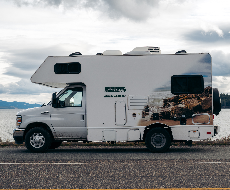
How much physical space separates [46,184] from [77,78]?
5.02m

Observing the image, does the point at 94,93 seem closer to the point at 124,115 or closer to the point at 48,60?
the point at 124,115

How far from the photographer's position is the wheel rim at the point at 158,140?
411 inches

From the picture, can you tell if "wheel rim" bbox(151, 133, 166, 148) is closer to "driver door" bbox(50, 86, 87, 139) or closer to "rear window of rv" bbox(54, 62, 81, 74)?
"driver door" bbox(50, 86, 87, 139)

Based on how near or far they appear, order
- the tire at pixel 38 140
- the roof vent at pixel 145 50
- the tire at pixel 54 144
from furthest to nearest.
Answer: the tire at pixel 54 144
the roof vent at pixel 145 50
the tire at pixel 38 140

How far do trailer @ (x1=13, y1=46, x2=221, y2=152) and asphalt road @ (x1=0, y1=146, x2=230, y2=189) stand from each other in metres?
0.86

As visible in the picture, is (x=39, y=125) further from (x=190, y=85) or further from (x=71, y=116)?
(x=190, y=85)

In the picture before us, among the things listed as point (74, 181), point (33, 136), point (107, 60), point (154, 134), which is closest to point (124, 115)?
point (154, 134)

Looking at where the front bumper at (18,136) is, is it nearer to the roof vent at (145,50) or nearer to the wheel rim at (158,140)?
the wheel rim at (158,140)

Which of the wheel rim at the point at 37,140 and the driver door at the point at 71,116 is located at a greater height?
the driver door at the point at 71,116

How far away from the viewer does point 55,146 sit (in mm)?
11805

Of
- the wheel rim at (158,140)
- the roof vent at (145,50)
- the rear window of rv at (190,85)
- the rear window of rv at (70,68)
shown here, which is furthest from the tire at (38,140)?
the rear window of rv at (190,85)

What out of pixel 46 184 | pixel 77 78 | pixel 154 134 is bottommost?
pixel 46 184

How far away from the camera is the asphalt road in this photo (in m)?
5.95

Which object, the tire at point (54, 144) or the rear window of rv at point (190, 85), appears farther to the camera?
the tire at point (54, 144)
